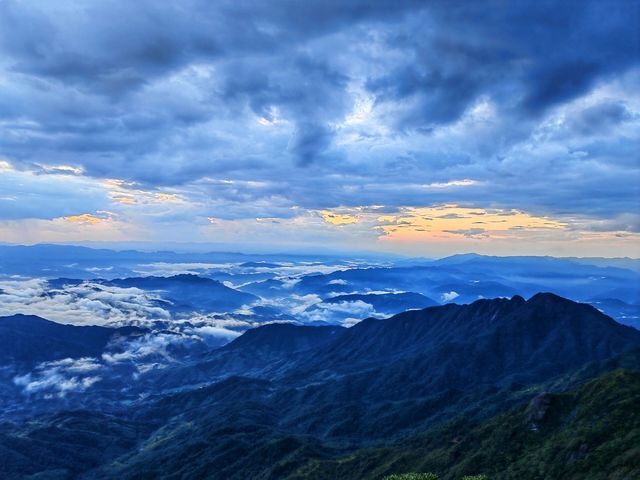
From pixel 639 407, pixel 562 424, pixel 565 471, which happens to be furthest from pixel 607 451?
pixel 562 424

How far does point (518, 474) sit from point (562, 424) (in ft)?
93.8

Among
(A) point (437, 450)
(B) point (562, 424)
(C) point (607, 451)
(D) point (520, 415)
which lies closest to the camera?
(C) point (607, 451)

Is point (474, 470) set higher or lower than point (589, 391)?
lower

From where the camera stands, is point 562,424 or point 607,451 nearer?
point 607,451

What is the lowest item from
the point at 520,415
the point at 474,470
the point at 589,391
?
the point at 474,470

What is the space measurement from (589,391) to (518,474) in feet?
141

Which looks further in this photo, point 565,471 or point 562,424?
point 562,424

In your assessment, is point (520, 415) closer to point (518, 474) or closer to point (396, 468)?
point (518, 474)

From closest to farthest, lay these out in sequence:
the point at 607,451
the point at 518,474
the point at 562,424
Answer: the point at 607,451
the point at 518,474
the point at 562,424

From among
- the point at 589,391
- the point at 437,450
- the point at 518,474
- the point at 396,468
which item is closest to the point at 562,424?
the point at 589,391

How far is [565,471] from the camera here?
127 meters

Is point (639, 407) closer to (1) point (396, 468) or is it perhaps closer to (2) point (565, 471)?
(2) point (565, 471)

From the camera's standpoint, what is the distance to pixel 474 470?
521 feet

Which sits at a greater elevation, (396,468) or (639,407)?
(639,407)
